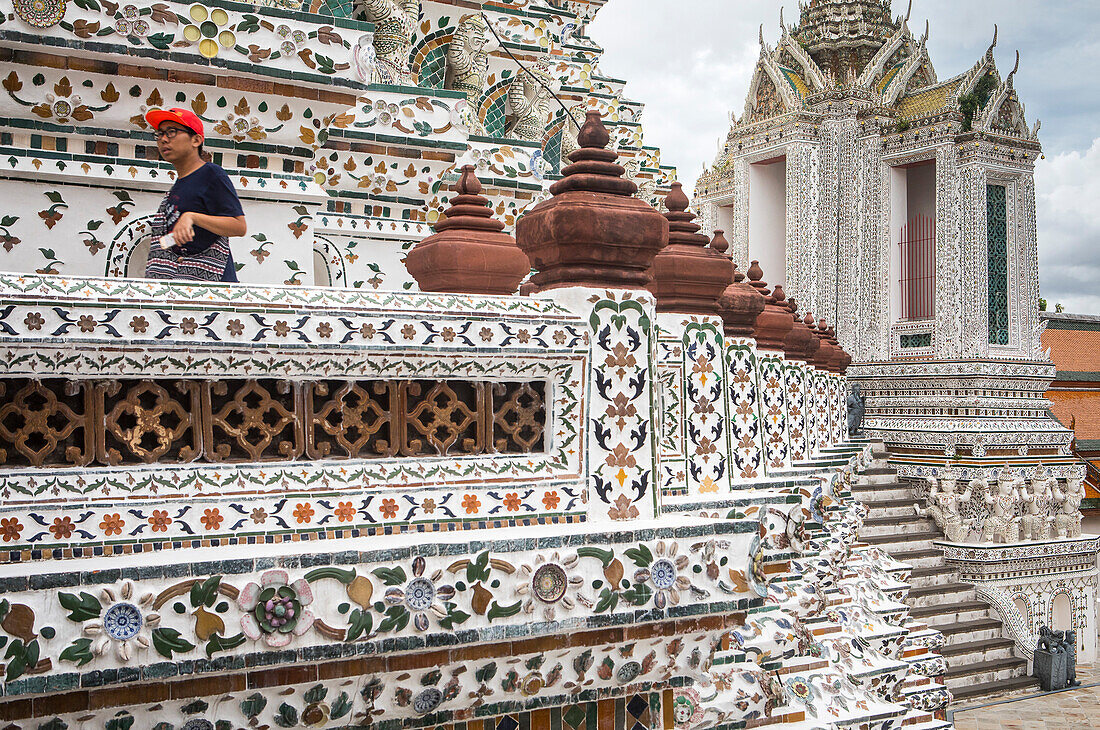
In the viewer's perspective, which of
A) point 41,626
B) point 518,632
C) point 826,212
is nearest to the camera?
point 41,626

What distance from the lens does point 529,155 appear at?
6.93 metres

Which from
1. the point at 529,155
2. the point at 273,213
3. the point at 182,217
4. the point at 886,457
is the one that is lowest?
the point at 886,457

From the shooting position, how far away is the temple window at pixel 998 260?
710 inches

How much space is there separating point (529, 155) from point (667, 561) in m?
4.78

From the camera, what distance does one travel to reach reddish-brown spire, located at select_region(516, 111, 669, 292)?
2812mm

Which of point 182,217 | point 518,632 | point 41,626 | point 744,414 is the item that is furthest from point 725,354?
point 41,626

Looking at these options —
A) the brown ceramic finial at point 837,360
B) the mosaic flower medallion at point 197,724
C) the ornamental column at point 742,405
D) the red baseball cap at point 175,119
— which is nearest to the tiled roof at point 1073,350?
the brown ceramic finial at point 837,360

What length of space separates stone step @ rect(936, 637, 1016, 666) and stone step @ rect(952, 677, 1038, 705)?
380 millimetres

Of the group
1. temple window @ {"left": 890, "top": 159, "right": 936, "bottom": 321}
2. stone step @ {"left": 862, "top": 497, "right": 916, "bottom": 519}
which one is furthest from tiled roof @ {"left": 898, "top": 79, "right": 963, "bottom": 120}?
stone step @ {"left": 862, "top": 497, "right": 916, "bottom": 519}

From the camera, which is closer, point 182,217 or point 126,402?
point 126,402

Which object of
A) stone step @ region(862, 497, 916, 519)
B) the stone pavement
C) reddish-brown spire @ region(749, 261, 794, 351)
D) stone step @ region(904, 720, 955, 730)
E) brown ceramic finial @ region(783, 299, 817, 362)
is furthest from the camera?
stone step @ region(862, 497, 916, 519)

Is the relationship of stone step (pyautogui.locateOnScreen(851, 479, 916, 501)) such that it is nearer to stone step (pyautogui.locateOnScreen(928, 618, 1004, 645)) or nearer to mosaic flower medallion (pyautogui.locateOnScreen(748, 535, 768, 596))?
stone step (pyautogui.locateOnScreen(928, 618, 1004, 645))

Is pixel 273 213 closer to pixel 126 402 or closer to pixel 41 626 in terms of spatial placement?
pixel 126 402

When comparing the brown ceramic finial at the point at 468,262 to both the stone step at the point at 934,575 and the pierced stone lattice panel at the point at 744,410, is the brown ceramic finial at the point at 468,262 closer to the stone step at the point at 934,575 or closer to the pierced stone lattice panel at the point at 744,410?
the pierced stone lattice panel at the point at 744,410
